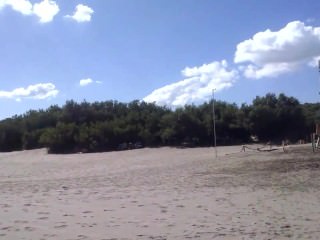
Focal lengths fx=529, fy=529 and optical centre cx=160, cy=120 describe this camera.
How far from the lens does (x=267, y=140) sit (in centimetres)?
5106

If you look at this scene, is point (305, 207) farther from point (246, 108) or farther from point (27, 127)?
point (27, 127)

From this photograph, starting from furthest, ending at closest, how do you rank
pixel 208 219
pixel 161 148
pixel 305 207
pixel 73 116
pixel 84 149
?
pixel 73 116 < pixel 84 149 < pixel 161 148 < pixel 305 207 < pixel 208 219

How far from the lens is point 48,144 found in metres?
55.9

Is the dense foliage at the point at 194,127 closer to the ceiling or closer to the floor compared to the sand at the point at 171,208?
closer to the ceiling

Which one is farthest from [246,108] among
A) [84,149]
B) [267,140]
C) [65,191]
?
[65,191]

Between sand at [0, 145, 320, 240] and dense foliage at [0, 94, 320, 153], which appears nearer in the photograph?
sand at [0, 145, 320, 240]

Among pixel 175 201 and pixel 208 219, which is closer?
pixel 208 219

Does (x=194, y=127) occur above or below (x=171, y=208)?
above

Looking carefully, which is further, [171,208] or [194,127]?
[194,127]

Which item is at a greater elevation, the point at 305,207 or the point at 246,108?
the point at 246,108

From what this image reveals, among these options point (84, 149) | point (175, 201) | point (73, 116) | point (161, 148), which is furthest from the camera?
point (73, 116)

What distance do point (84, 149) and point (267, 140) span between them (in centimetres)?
1852

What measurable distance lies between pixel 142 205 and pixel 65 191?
4598 millimetres

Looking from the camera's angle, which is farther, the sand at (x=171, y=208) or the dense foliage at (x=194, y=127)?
the dense foliage at (x=194, y=127)
